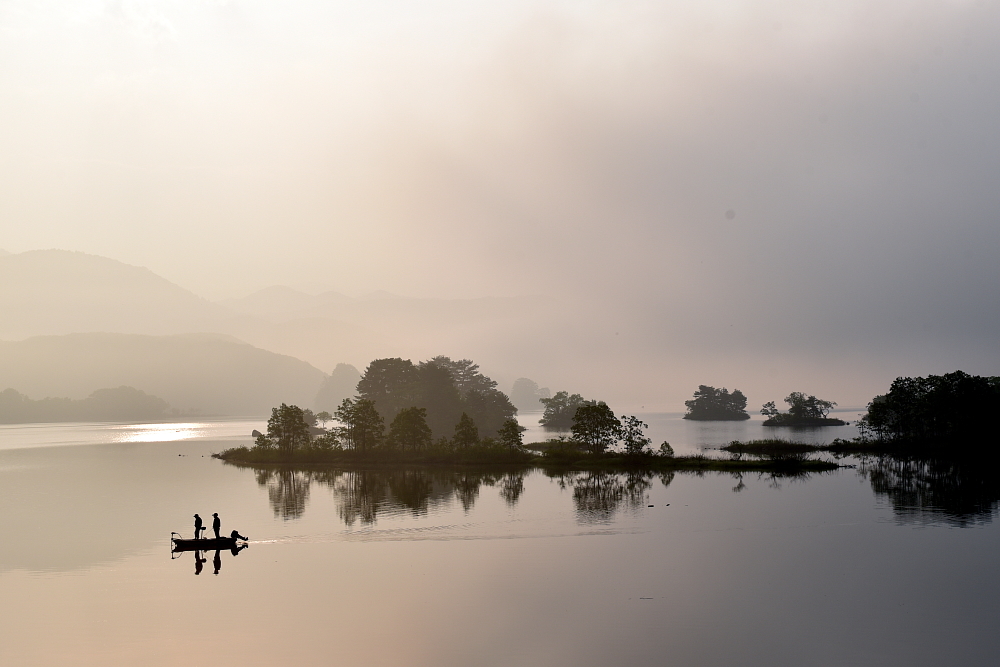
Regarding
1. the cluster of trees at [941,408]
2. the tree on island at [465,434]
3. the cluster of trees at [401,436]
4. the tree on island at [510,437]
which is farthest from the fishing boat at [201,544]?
the cluster of trees at [941,408]

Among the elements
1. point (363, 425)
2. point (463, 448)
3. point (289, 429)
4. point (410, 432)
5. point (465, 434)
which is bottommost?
point (463, 448)

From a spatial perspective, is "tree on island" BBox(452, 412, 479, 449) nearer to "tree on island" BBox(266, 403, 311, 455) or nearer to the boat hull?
"tree on island" BBox(266, 403, 311, 455)

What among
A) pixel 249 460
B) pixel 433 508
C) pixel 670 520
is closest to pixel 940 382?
pixel 670 520

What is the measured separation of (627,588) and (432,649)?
41.8 ft

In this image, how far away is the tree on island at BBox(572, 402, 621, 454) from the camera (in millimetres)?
105500

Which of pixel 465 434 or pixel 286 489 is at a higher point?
pixel 465 434

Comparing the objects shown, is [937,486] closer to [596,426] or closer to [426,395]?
[596,426]

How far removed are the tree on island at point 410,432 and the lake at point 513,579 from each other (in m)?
33.1

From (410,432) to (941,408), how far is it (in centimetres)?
8635

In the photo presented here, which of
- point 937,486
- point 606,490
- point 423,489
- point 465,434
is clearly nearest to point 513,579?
point 423,489

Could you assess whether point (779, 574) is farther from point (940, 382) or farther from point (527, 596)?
point (940, 382)

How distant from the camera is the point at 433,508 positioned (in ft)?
213

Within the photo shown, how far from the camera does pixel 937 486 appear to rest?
76.8 metres

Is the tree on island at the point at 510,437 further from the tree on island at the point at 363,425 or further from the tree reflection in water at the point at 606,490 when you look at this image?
the tree on island at the point at 363,425
